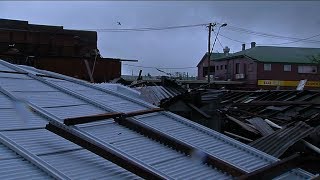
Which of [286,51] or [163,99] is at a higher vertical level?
[286,51]

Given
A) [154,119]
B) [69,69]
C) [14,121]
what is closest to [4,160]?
[14,121]

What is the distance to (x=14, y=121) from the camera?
4738 mm

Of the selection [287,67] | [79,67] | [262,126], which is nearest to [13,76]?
[262,126]

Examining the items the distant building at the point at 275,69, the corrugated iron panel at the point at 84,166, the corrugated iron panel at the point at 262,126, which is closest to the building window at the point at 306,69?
the distant building at the point at 275,69

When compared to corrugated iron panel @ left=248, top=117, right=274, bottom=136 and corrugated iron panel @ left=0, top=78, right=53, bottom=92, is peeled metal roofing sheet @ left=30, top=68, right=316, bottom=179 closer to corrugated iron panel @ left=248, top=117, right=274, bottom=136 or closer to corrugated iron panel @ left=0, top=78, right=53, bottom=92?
corrugated iron panel @ left=0, top=78, right=53, bottom=92

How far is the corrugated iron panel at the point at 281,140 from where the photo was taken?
→ 22.9ft

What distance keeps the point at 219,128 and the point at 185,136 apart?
4.59m

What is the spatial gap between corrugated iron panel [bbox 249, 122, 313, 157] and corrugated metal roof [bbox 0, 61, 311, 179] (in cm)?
171

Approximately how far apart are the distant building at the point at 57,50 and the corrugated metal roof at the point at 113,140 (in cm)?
1461

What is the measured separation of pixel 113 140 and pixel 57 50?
21.1 meters

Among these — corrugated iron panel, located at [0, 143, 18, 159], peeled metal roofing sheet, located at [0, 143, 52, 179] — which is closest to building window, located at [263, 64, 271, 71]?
corrugated iron panel, located at [0, 143, 18, 159]

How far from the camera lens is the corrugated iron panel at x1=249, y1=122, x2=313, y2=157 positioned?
697 centimetres

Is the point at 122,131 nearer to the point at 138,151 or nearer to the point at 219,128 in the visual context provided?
the point at 138,151

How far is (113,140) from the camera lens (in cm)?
465
